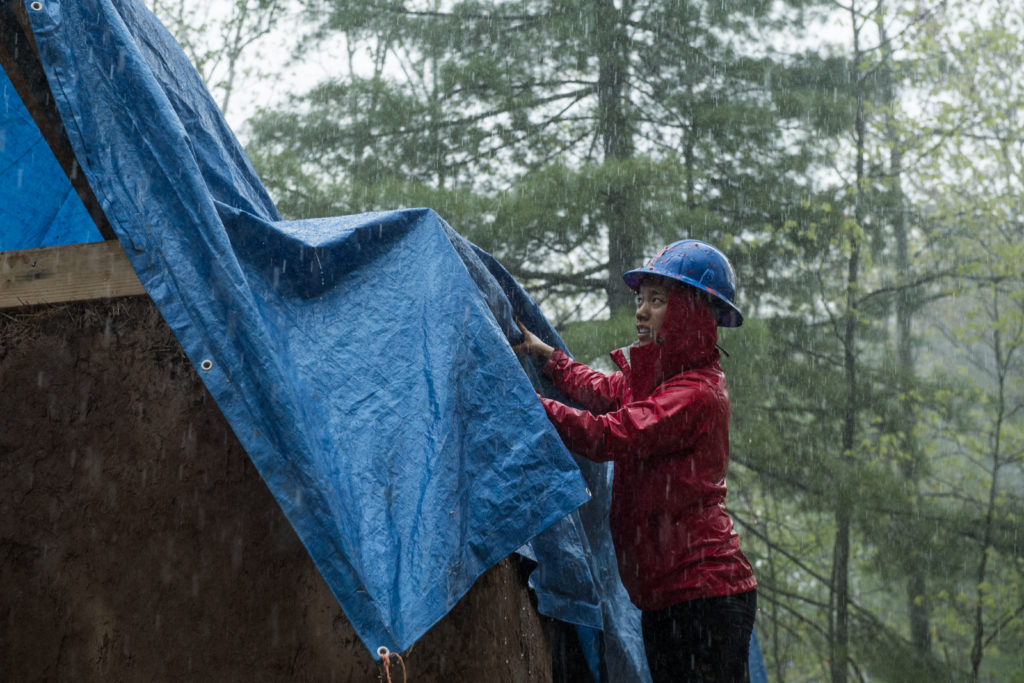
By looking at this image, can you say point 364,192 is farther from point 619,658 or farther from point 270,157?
point 619,658

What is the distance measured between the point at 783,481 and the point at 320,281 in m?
7.00

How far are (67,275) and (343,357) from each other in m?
0.93

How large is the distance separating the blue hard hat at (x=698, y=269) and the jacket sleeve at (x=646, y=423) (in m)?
0.32

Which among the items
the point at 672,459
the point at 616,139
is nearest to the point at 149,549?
the point at 672,459

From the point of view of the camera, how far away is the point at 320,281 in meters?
2.29

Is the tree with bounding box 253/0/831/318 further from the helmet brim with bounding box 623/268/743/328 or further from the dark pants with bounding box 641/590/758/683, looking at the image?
the dark pants with bounding box 641/590/758/683

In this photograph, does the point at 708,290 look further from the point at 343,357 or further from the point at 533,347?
the point at 343,357

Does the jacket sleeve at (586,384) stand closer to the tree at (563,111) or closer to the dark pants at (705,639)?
the dark pants at (705,639)

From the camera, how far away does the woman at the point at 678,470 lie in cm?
240

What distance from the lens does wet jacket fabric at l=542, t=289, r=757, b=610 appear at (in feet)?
7.82

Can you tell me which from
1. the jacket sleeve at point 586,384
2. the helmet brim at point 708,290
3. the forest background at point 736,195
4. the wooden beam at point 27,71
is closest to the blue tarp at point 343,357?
the wooden beam at point 27,71

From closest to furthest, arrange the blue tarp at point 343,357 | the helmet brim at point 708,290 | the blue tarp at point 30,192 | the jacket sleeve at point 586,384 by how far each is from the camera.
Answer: the blue tarp at point 343,357, the helmet brim at point 708,290, the jacket sleeve at point 586,384, the blue tarp at point 30,192

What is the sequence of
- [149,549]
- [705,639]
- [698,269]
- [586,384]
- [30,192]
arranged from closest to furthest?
[149,549] → [705,639] → [698,269] → [586,384] → [30,192]

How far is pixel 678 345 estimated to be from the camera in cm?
262
